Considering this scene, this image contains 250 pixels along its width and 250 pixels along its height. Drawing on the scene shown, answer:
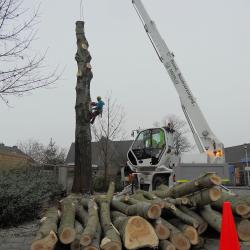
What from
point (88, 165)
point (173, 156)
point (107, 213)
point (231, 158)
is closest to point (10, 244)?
point (107, 213)

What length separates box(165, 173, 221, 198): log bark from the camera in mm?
7162

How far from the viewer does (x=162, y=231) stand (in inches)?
261

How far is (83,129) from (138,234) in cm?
651

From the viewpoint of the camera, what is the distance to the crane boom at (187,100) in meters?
15.0

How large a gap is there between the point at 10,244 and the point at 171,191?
125 inches

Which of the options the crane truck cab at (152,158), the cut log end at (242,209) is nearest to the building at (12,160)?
the crane truck cab at (152,158)

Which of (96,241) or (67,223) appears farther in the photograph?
(67,223)

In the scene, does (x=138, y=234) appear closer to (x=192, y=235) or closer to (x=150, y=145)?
(x=192, y=235)

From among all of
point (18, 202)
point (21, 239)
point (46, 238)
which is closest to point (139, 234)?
point (46, 238)

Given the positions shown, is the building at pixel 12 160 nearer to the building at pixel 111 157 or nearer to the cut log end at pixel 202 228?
the building at pixel 111 157

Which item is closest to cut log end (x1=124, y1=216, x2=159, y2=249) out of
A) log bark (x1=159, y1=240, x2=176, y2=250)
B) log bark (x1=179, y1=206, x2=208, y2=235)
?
log bark (x1=159, y1=240, x2=176, y2=250)

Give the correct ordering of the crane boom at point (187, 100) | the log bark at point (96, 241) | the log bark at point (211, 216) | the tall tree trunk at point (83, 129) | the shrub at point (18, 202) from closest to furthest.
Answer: the log bark at point (96, 241) < the log bark at point (211, 216) < the shrub at point (18, 202) < the tall tree trunk at point (83, 129) < the crane boom at point (187, 100)

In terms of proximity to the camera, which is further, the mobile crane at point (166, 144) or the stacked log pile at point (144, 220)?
the mobile crane at point (166, 144)

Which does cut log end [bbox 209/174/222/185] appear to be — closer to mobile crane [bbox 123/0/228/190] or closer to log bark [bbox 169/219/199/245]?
log bark [bbox 169/219/199/245]
